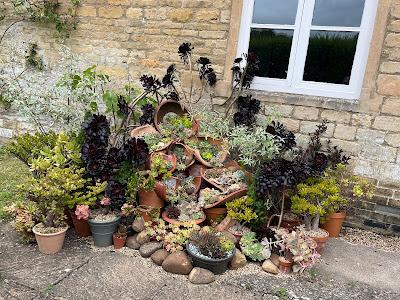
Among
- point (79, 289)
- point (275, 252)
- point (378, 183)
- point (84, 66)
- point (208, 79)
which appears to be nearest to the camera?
point (79, 289)

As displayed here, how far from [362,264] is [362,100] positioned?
72.4 inches

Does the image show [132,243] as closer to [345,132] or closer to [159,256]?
[159,256]

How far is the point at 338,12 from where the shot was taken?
13.5ft

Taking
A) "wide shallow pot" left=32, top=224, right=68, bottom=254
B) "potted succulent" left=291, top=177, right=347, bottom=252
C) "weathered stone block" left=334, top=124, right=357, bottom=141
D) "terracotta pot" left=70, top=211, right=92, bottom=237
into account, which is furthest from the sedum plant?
"wide shallow pot" left=32, top=224, right=68, bottom=254

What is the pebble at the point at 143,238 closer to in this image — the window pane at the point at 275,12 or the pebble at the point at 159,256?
the pebble at the point at 159,256

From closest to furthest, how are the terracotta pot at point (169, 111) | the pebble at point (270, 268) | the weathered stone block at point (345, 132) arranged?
the pebble at point (270, 268) → the weathered stone block at point (345, 132) → the terracotta pot at point (169, 111)

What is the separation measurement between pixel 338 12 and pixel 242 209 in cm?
262

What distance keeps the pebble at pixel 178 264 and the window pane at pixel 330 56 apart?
2761 millimetres

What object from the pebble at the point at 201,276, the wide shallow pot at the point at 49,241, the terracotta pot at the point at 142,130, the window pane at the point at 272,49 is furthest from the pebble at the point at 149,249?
the window pane at the point at 272,49

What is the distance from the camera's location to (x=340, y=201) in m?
3.61

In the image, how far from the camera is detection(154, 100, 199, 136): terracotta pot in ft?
14.6

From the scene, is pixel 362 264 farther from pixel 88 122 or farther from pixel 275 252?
pixel 88 122

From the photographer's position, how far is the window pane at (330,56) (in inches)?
164

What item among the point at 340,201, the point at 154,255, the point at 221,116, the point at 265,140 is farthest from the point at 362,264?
the point at 221,116
